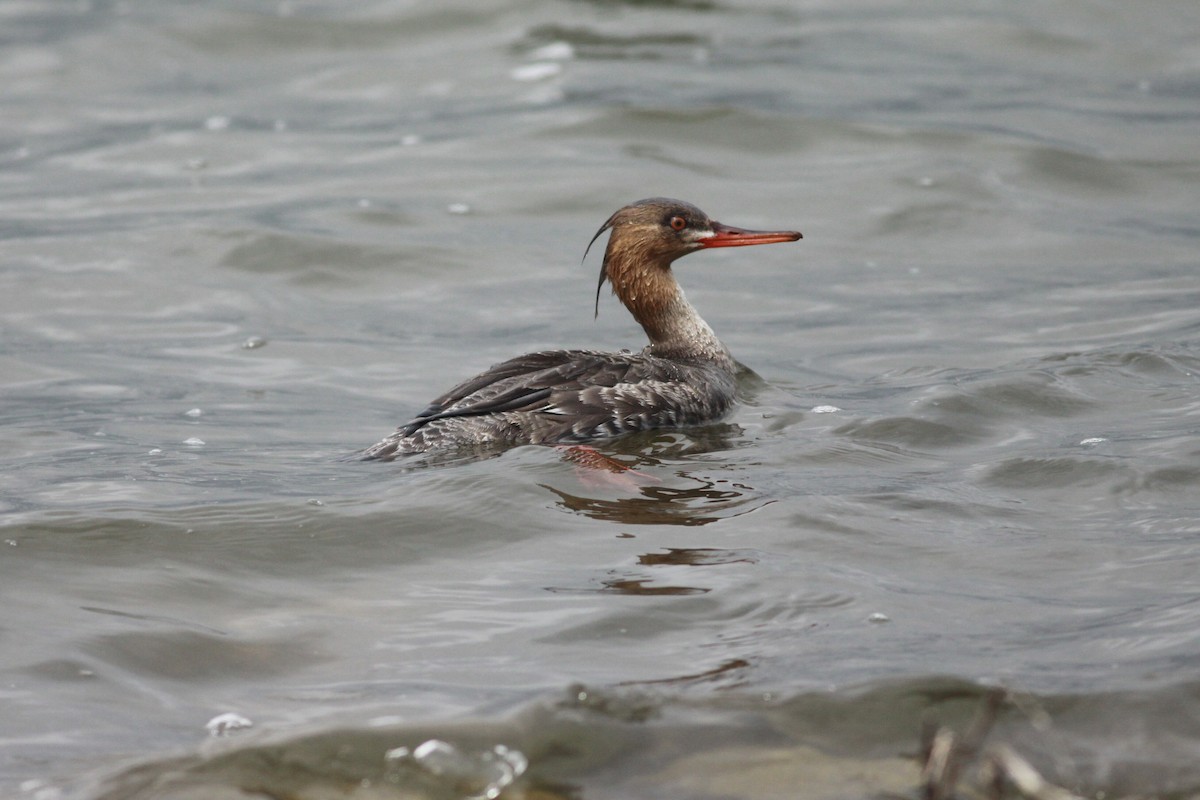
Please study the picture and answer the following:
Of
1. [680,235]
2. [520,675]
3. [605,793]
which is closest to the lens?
[605,793]

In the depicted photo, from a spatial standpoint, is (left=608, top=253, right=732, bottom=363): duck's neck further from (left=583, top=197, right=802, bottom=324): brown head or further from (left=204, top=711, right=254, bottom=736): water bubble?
(left=204, top=711, right=254, bottom=736): water bubble

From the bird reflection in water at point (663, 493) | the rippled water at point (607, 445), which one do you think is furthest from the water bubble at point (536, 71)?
the bird reflection in water at point (663, 493)

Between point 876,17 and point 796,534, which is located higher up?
point 876,17

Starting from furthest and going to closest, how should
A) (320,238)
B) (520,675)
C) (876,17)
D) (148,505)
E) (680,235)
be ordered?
(876,17) < (320,238) < (680,235) < (148,505) < (520,675)

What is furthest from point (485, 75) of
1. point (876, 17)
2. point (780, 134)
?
point (876, 17)

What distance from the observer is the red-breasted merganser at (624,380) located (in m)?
7.53

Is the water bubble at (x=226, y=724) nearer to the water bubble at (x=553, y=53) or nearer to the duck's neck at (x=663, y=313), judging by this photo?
the duck's neck at (x=663, y=313)

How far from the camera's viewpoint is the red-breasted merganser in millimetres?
7531

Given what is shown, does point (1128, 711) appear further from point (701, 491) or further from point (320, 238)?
point (320, 238)

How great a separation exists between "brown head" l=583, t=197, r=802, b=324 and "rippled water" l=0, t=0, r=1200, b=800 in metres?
0.95

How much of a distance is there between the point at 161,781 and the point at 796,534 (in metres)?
2.82

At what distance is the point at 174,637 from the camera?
536 centimetres

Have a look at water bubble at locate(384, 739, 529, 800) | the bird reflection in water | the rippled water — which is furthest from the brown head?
water bubble at locate(384, 739, 529, 800)

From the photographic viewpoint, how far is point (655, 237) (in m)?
8.83
